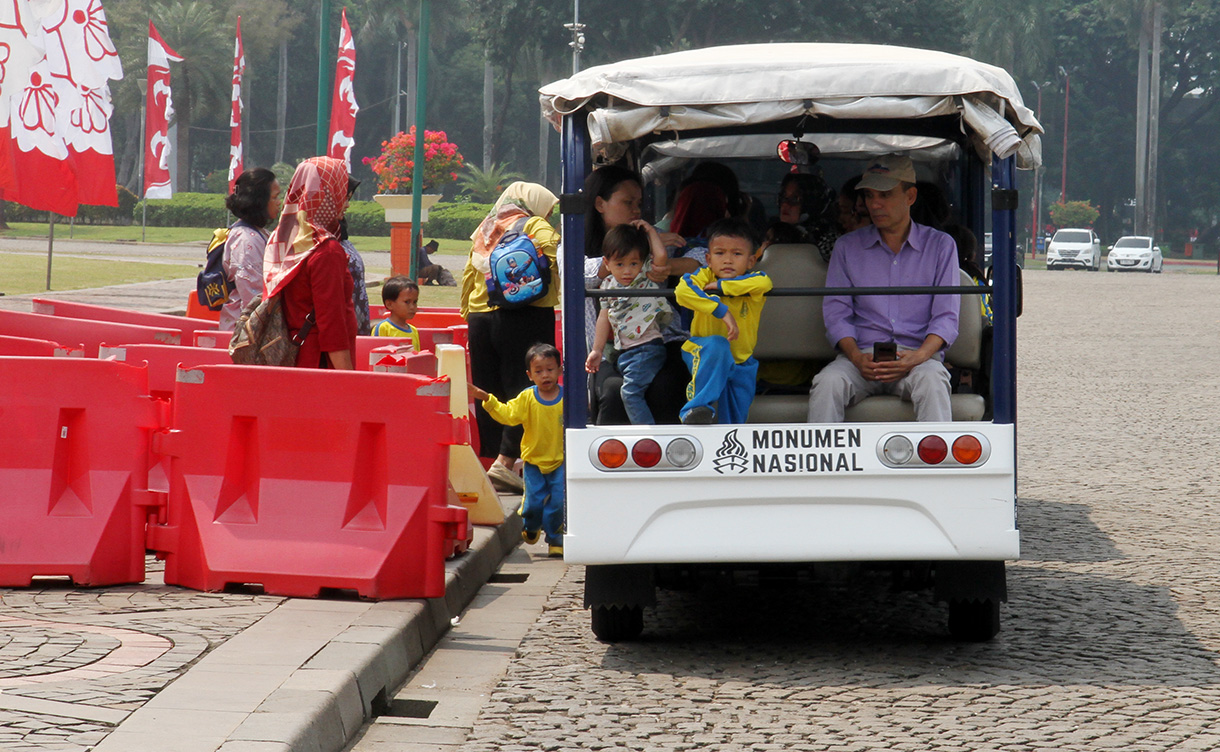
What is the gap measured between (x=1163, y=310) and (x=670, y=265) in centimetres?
2568

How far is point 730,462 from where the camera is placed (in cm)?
532

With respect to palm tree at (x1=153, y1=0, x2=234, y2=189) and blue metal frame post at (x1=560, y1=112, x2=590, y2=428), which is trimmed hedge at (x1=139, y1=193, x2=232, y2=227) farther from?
blue metal frame post at (x1=560, y1=112, x2=590, y2=428)

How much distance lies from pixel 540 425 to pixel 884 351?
78.1 inches

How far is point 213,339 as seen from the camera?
27.8 feet

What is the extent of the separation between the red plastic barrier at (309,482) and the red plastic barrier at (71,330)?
11.0 feet

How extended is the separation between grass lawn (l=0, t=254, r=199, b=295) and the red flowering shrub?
4.48 meters

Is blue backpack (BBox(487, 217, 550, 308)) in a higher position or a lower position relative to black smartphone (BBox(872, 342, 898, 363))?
higher

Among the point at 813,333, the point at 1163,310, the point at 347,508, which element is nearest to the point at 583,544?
the point at 347,508

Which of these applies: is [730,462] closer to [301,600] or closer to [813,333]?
[813,333]

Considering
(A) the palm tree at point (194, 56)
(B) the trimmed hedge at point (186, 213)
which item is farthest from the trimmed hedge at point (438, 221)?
(A) the palm tree at point (194, 56)

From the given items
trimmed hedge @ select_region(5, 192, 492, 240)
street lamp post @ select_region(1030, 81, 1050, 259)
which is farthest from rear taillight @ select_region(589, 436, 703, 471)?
street lamp post @ select_region(1030, 81, 1050, 259)

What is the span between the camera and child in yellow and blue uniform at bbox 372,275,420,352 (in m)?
8.73

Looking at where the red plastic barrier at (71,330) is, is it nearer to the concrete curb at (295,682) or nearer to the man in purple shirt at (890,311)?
the concrete curb at (295,682)

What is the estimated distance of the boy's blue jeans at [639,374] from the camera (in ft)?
18.9
